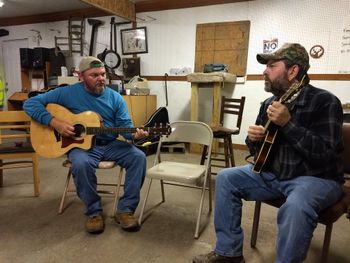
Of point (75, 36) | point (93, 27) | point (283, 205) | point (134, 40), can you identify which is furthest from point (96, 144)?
point (75, 36)

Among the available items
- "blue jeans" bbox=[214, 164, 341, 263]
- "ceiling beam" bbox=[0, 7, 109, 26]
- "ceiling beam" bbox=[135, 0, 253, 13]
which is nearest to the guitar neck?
"blue jeans" bbox=[214, 164, 341, 263]

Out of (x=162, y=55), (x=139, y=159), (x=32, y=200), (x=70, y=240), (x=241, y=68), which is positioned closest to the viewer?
(x=70, y=240)

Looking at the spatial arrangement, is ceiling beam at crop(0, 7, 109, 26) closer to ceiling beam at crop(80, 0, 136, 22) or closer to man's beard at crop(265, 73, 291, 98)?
ceiling beam at crop(80, 0, 136, 22)

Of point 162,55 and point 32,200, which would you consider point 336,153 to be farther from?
point 162,55

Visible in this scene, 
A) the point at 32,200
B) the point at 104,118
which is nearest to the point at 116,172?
the point at 32,200

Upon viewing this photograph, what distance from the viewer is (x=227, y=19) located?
452cm

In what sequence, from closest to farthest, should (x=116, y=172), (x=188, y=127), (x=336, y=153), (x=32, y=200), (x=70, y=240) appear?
(x=336, y=153), (x=70, y=240), (x=188, y=127), (x=32, y=200), (x=116, y=172)

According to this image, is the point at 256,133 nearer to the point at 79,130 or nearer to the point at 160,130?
the point at 160,130

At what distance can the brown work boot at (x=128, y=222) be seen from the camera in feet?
6.45

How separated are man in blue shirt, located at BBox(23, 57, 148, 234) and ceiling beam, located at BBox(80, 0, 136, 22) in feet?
7.86

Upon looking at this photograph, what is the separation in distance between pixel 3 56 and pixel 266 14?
6211mm

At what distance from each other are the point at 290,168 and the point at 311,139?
20 cm

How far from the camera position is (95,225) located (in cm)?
195

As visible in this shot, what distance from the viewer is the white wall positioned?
155 inches
